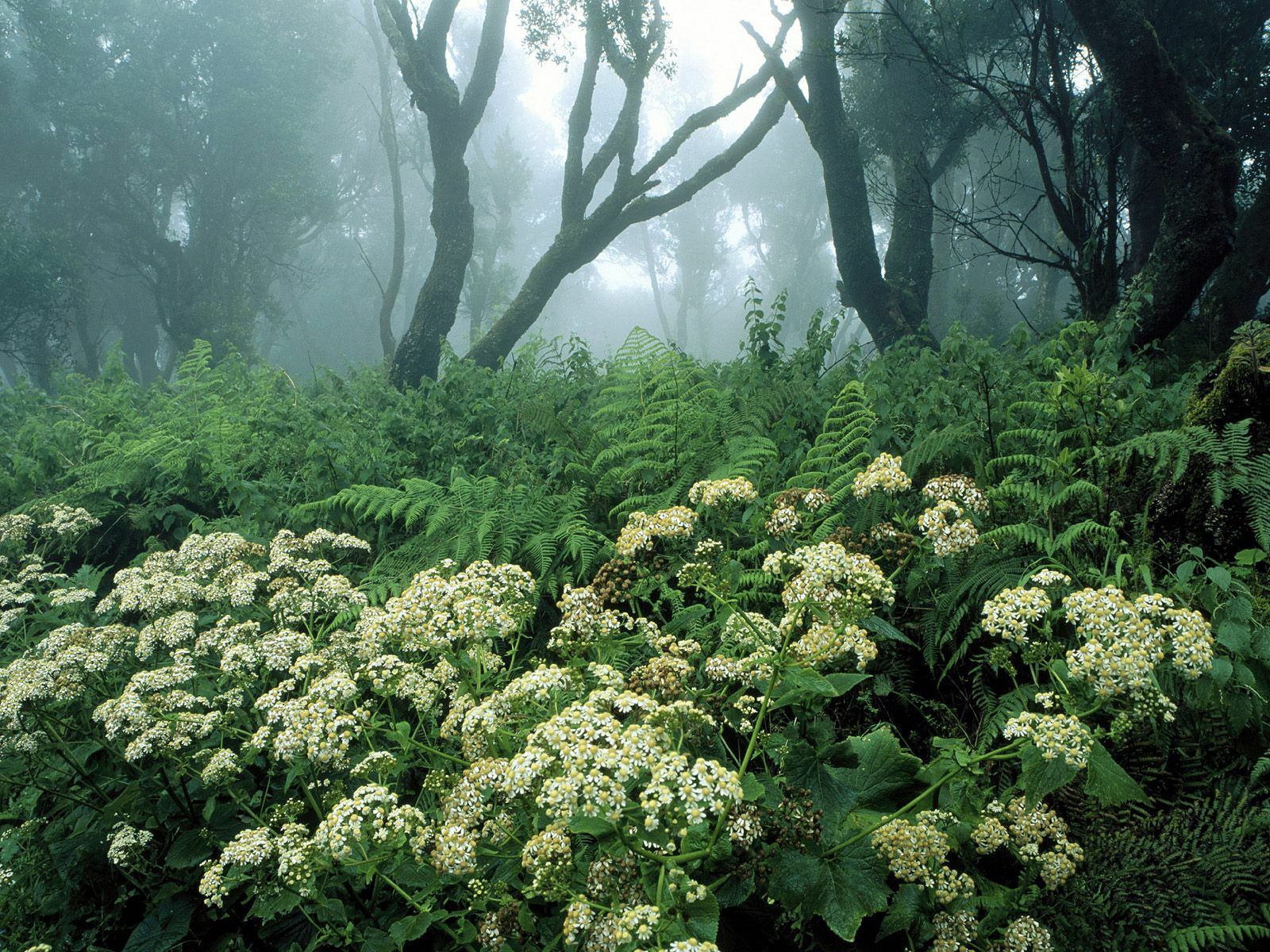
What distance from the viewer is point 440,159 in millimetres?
12312

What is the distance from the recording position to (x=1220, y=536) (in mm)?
2760

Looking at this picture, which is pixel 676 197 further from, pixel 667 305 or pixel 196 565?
pixel 667 305

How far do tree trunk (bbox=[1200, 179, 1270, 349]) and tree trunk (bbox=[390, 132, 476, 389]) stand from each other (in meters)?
9.36

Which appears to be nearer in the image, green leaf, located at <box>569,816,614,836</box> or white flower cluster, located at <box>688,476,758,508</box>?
green leaf, located at <box>569,816,614,836</box>

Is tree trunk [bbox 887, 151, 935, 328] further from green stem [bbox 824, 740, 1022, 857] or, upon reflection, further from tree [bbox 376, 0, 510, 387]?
green stem [bbox 824, 740, 1022, 857]

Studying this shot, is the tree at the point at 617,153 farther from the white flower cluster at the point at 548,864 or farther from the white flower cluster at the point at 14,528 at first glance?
the white flower cluster at the point at 548,864

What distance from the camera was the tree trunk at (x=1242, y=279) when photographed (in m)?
7.49

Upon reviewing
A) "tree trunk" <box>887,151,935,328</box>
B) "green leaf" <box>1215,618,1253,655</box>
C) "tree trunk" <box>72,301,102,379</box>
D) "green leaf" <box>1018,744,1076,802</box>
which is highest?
"tree trunk" <box>72,301,102,379</box>

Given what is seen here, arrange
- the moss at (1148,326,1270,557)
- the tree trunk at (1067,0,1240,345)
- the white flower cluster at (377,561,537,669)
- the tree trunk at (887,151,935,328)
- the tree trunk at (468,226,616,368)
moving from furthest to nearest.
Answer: the tree trunk at (887,151,935,328) < the tree trunk at (468,226,616,368) < the tree trunk at (1067,0,1240,345) < the moss at (1148,326,1270,557) < the white flower cluster at (377,561,537,669)

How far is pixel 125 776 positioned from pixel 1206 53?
1630 centimetres

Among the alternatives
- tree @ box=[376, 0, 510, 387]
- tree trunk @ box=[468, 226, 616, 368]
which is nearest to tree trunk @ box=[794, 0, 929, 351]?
tree trunk @ box=[468, 226, 616, 368]

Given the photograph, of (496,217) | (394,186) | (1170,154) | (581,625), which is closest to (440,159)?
(394,186)

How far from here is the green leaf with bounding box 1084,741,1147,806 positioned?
1.72 meters

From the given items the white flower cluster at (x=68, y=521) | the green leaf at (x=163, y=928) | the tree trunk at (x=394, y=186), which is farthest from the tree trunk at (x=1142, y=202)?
the tree trunk at (x=394, y=186)
